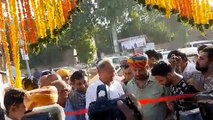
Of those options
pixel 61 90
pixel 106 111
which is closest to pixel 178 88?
pixel 106 111

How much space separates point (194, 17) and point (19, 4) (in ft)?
11.2

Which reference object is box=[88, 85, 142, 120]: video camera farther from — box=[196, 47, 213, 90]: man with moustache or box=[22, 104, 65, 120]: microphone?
box=[196, 47, 213, 90]: man with moustache

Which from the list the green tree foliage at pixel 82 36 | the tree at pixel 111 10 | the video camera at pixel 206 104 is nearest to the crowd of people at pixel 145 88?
the video camera at pixel 206 104

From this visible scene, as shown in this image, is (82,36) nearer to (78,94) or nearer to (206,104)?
(78,94)

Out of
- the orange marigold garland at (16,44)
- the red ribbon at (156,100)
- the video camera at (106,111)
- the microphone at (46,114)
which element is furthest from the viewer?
the orange marigold garland at (16,44)

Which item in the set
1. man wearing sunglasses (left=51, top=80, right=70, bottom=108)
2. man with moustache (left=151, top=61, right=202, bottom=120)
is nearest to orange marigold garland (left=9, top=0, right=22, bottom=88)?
man wearing sunglasses (left=51, top=80, right=70, bottom=108)

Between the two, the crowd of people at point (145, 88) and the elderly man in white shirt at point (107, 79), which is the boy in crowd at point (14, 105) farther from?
the elderly man in white shirt at point (107, 79)

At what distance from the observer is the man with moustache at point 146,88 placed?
4.38m

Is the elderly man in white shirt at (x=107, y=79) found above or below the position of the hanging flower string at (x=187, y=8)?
below

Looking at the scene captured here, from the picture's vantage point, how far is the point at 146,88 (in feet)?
14.9

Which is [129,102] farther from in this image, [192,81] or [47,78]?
[47,78]

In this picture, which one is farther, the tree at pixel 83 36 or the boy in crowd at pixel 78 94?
the tree at pixel 83 36

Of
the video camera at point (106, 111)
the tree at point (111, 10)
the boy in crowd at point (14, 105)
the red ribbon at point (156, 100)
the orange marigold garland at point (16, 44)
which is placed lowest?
the red ribbon at point (156, 100)

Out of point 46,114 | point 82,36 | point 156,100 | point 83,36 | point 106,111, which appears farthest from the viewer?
point 83,36
